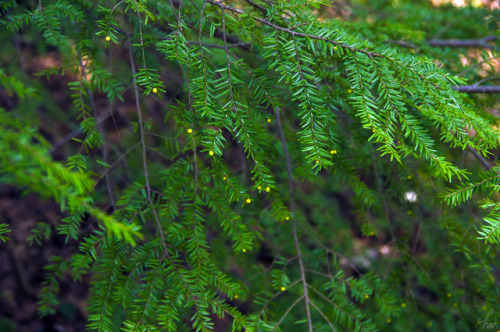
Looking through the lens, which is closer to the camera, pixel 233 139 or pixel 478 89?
pixel 233 139

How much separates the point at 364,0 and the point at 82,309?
398cm

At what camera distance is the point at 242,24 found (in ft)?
3.56

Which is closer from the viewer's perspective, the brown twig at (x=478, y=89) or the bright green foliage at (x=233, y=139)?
the bright green foliage at (x=233, y=139)

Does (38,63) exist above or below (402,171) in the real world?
below

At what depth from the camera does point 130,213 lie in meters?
1.24

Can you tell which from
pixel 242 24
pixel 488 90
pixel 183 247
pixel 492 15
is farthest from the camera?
pixel 492 15

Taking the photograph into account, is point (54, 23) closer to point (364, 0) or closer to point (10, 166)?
point (10, 166)

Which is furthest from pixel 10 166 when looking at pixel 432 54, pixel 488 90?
pixel 432 54

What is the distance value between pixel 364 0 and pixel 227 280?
316 centimetres

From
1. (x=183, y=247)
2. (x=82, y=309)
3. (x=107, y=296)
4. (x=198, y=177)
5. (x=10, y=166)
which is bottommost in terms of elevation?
(x=82, y=309)

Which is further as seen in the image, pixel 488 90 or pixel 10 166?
pixel 488 90

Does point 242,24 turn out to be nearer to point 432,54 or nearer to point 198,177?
point 198,177

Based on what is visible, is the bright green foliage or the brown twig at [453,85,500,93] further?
the brown twig at [453,85,500,93]

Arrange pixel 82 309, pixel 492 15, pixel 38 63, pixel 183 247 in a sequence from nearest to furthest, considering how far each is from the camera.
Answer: pixel 183 247
pixel 492 15
pixel 82 309
pixel 38 63
